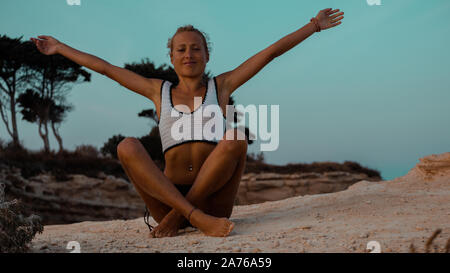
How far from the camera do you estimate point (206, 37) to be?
156 inches

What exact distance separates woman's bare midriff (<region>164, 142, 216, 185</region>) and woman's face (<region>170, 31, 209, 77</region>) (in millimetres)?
695

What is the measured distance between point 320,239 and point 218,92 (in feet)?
5.49

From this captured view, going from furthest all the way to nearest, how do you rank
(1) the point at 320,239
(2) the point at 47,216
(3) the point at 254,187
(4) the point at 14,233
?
1. (3) the point at 254,187
2. (2) the point at 47,216
3. (1) the point at 320,239
4. (4) the point at 14,233

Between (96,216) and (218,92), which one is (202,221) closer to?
(218,92)

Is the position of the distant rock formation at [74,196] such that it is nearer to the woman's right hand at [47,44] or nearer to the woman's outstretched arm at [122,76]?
the woman's right hand at [47,44]

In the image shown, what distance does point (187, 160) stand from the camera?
11.6 ft

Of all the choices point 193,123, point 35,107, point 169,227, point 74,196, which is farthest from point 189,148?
point 35,107

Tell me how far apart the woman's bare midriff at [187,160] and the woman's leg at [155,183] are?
318mm

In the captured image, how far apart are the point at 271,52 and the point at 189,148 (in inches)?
45.3

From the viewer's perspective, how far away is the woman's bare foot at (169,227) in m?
3.22

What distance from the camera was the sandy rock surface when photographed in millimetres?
2518

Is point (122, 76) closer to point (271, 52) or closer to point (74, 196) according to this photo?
point (271, 52)

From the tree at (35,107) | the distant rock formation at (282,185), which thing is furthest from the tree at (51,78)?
the distant rock formation at (282,185)

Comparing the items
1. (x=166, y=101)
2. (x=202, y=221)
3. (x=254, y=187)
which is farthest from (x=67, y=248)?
(x=254, y=187)
